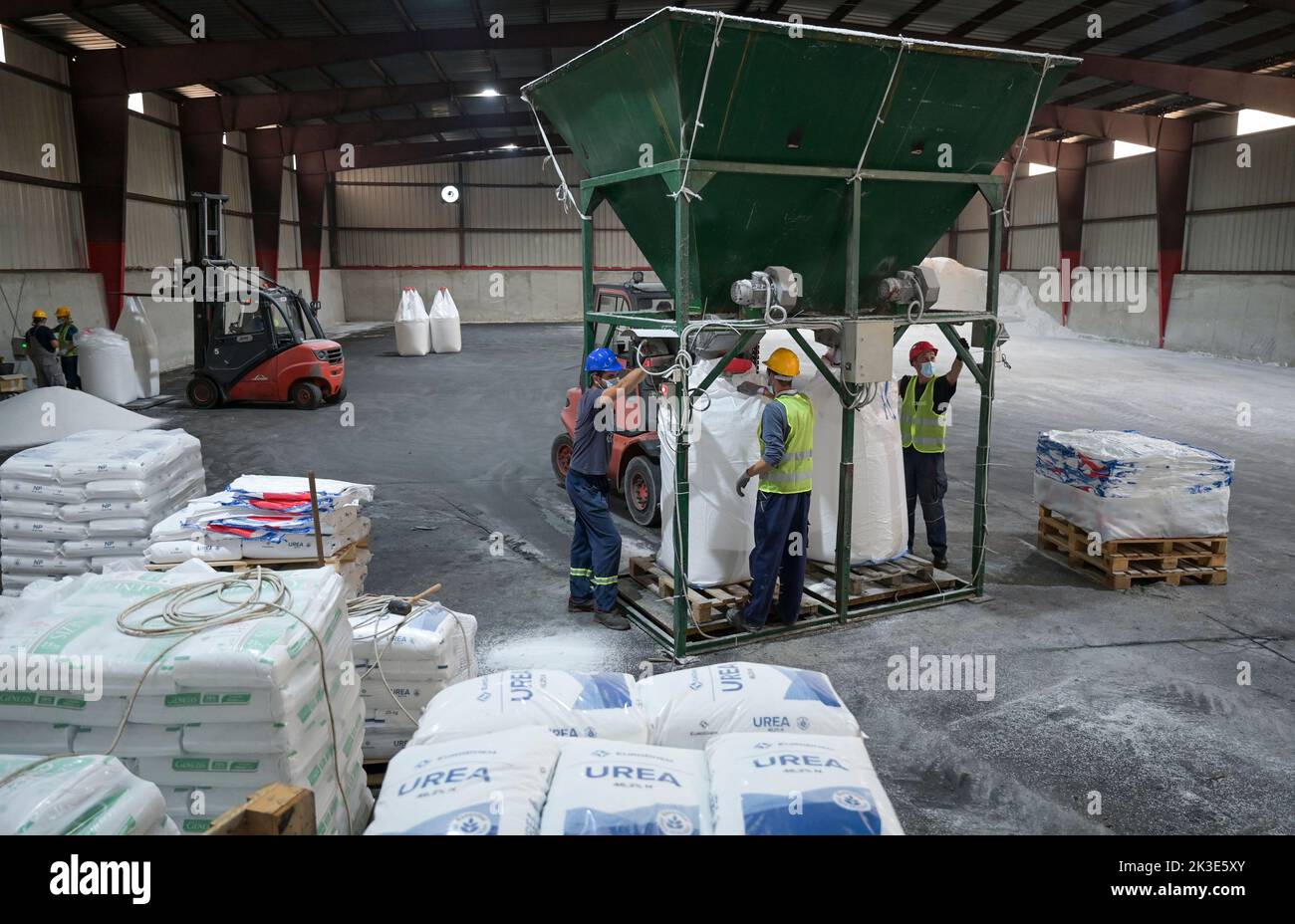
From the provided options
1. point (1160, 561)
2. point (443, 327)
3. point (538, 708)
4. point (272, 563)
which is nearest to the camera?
point (538, 708)

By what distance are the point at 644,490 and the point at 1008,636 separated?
3627 millimetres

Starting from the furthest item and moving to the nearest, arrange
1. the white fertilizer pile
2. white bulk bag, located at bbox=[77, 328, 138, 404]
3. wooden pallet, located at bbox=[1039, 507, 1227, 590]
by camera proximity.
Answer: white bulk bag, located at bbox=[77, 328, 138, 404]
the white fertilizer pile
wooden pallet, located at bbox=[1039, 507, 1227, 590]

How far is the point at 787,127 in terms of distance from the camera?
18.8 ft

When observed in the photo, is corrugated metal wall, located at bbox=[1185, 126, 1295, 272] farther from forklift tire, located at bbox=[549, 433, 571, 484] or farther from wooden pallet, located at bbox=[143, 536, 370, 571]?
wooden pallet, located at bbox=[143, 536, 370, 571]

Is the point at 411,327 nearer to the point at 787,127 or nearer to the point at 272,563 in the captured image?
the point at 272,563

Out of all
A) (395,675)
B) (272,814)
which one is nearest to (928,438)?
(395,675)

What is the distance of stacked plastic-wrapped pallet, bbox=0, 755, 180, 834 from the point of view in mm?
2322

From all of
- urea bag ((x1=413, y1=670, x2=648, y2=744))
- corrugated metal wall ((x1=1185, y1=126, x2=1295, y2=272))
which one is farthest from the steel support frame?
corrugated metal wall ((x1=1185, y1=126, x2=1295, y2=272))

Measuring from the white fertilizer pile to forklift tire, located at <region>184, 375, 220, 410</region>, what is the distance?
297 cm

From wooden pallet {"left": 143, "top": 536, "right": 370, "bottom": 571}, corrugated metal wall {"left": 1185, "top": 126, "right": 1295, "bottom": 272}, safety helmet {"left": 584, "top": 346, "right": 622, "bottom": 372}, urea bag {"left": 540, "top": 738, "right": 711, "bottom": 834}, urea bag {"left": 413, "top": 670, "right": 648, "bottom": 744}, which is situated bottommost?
wooden pallet {"left": 143, "top": 536, "right": 370, "bottom": 571}

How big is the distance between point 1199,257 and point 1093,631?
870 inches

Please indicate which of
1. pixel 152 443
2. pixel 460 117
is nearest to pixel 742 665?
pixel 152 443

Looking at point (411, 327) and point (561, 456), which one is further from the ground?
point (411, 327)
